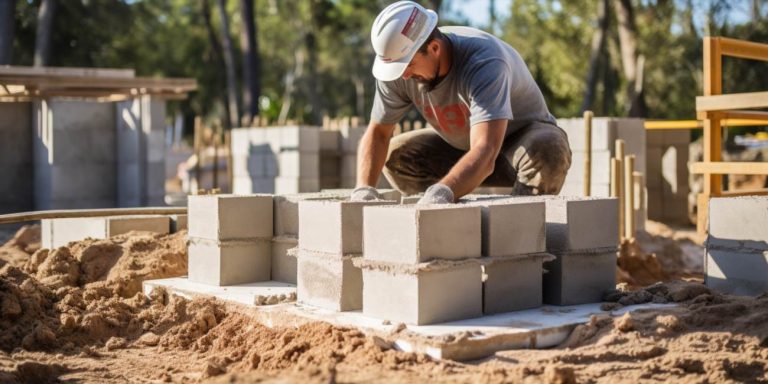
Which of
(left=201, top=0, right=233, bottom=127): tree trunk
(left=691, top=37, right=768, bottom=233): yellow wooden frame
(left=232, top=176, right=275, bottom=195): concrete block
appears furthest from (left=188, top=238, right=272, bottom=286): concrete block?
(left=201, top=0, right=233, bottom=127): tree trunk

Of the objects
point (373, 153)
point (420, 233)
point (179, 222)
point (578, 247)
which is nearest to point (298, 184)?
point (179, 222)

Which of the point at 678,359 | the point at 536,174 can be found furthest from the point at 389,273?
the point at 536,174

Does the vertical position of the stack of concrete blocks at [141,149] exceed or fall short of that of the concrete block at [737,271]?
it exceeds it

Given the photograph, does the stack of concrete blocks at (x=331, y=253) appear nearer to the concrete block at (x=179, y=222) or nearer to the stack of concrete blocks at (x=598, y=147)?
the concrete block at (x=179, y=222)

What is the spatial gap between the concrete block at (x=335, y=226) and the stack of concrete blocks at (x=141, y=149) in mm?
6830

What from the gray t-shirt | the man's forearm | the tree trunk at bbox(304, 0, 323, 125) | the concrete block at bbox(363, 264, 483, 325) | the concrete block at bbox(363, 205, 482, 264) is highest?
the tree trunk at bbox(304, 0, 323, 125)

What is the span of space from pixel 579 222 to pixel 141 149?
749cm

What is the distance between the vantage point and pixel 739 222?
446cm

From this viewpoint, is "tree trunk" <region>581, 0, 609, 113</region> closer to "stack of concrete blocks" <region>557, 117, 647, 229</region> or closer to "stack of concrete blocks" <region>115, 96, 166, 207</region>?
"stack of concrete blocks" <region>557, 117, 647, 229</region>

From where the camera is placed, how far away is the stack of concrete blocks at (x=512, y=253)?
3915mm

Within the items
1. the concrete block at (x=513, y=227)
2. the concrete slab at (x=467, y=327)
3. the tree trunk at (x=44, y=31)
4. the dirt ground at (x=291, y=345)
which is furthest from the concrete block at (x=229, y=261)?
the tree trunk at (x=44, y=31)

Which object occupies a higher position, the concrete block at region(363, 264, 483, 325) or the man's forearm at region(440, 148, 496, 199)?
the man's forearm at region(440, 148, 496, 199)

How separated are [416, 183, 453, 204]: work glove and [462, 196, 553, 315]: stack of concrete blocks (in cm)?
12

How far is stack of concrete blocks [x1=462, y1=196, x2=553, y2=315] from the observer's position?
392cm
